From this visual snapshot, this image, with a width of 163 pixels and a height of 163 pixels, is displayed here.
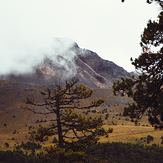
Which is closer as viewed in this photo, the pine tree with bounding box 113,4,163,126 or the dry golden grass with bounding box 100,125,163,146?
the pine tree with bounding box 113,4,163,126

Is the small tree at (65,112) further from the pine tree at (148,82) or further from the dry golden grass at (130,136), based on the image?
the dry golden grass at (130,136)

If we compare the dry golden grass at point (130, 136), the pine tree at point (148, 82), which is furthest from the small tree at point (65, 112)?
the dry golden grass at point (130, 136)

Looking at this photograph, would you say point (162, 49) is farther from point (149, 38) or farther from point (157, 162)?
point (157, 162)

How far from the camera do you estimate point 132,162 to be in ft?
524

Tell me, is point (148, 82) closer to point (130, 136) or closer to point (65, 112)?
point (65, 112)

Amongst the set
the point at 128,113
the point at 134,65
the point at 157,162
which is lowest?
the point at 157,162

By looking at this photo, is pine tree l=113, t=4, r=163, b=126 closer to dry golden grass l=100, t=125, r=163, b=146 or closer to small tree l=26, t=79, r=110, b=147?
small tree l=26, t=79, r=110, b=147

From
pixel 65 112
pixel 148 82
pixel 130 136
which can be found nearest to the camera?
pixel 148 82

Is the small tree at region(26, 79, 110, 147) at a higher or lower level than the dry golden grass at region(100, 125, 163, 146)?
higher

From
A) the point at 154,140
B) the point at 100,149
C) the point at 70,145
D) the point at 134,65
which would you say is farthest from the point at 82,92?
the point at 154,140

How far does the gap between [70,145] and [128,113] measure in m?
9.59

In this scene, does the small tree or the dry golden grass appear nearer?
the small tree

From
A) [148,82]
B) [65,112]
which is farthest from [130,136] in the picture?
[148,82]

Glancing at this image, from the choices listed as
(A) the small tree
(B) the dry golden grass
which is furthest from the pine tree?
(B) the dry golden grass
